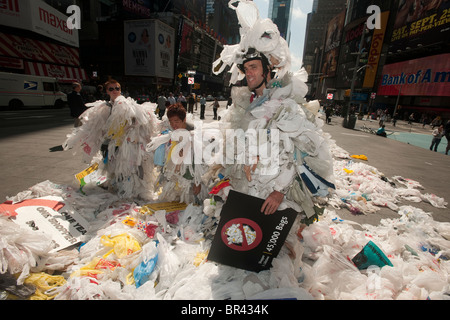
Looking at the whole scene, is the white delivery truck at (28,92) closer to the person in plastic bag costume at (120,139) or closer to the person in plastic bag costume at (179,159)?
the person in plastic bag costume at (120,139)

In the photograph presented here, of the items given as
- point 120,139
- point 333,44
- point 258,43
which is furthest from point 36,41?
point 333,44

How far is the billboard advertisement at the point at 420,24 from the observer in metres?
26.4

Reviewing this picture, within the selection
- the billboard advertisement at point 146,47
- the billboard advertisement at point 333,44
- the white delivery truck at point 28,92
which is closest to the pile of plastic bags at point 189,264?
the white delivery truck at point 28,92

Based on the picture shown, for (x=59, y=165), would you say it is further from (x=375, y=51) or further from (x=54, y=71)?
(x=375, y=51)

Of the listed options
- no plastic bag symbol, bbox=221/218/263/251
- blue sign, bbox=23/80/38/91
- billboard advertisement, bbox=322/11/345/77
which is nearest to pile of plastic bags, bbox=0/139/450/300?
no plastic bag symbol, bbox=221/218/263/251

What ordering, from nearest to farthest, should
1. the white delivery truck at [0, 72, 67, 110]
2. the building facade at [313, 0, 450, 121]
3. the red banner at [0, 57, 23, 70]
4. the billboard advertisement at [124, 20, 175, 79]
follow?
1. the white delivery truck at [0, 72, 67, 110]
2. the red banner at [0, 57, 23, 70]
3. the building facade at [313, 0, 450, 121]
4. the billboard advertisement at [124, 20, 175, 79]

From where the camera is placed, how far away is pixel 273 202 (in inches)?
75.2

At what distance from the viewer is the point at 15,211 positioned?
8.88ft

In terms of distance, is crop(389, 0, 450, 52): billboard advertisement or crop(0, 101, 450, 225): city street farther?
crop(389, 0, 450, 52): billboard advertisement

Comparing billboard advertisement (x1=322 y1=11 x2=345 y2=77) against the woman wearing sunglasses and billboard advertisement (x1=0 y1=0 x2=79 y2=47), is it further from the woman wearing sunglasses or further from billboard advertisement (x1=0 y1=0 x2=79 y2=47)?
the woman wearing sunglasses

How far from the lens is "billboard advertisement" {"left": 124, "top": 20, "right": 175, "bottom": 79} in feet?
109

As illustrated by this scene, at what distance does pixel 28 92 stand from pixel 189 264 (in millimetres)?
21076
